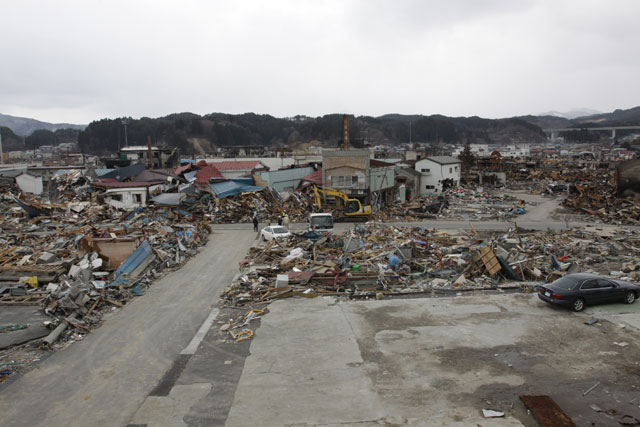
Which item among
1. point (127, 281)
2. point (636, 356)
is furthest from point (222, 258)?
point (636, 356)

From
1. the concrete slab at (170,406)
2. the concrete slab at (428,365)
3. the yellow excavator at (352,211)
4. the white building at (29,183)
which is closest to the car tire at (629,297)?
the concrete slab at (428,365)

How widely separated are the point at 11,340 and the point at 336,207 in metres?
23.1

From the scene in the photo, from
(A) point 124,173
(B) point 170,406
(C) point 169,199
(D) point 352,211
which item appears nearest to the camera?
(B) point 170,406

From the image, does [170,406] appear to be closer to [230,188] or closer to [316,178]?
[230,188]

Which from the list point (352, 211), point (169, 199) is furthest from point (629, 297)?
point (169, 199)

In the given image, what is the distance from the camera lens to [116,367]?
9.90 meters

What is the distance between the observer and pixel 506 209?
35.4m

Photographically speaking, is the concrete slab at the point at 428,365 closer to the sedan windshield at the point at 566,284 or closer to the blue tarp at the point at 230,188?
the sedan windshield at the point at 566,284

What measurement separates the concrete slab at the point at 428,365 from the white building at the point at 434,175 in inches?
1363

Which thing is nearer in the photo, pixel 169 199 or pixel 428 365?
pixel 428 365

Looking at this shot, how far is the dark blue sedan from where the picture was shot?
1227cm

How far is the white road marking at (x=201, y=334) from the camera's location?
10711mm

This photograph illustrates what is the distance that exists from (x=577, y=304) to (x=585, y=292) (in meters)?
0.44

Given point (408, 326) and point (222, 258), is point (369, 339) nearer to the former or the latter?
point (408, 326)
